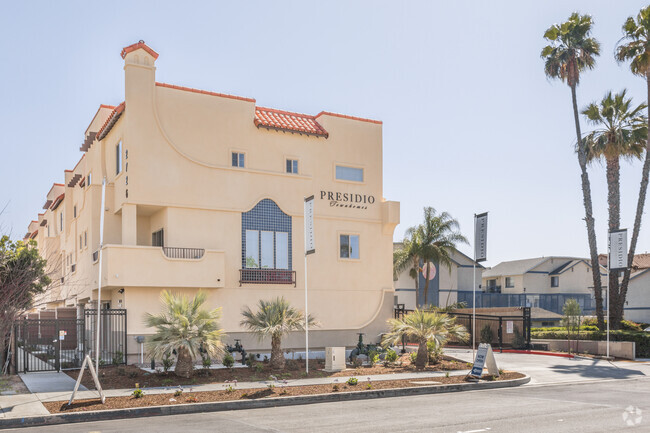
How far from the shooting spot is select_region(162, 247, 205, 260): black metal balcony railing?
25203mm

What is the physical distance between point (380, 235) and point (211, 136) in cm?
966

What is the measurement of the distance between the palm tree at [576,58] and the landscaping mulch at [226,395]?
17208mm

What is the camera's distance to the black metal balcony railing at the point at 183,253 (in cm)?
2520

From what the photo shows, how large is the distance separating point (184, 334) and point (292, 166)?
12.4m

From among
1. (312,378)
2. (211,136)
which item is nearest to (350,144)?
(211,136)

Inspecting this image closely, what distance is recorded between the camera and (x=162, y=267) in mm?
24438

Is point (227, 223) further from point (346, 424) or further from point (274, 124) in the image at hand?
point (346, 424)

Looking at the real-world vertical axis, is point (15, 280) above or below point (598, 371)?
above

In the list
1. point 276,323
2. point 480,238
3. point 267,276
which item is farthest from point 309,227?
point 480,238

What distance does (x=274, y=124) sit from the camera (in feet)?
92.7

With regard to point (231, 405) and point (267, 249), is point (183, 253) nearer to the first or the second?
point (267, 249)

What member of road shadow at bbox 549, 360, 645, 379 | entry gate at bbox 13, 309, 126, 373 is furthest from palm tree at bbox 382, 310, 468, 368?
entry gate at bbox 13, 309, 126, 373

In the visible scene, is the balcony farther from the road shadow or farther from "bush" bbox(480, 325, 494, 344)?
"bush" bbox(480, 325, 494, 344)

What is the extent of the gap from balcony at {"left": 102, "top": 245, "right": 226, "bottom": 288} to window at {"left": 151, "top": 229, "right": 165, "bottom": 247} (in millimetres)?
1302
